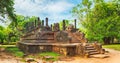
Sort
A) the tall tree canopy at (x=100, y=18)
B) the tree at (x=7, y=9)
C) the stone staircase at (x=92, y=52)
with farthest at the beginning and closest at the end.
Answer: the tall tree canopy at (x=100, y=18) < the tree at (x=7, y=9) < the stone staircase at (x=92, y=52)

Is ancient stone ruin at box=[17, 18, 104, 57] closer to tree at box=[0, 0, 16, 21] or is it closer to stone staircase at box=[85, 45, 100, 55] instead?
stone staircase at box=[85, 45, 100, 55]

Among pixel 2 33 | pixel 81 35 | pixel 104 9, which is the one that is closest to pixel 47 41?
pixel 81 35

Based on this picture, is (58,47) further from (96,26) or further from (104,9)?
(104,9)

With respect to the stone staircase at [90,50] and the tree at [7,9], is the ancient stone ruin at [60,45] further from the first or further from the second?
the tree at [7,9]

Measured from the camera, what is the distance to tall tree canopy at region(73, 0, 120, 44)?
4253 centimetres

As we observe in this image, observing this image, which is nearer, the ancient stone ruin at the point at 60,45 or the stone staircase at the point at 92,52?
the stone staircase at the point at 92,52

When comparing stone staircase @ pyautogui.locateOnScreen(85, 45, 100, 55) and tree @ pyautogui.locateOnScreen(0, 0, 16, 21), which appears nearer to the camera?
stone staircase @ pyautogui.locateOnScreen(85, 45, 100, 55)

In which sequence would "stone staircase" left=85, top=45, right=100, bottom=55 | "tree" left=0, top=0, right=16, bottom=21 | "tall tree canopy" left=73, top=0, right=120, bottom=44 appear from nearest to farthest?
"stone staircase" left=85, top=45, right=100, bottom=55
"tree" left=0, top=0, right=16, bottom=21
"tall tree canopy" left=73, top=0, right=120, bottom=44

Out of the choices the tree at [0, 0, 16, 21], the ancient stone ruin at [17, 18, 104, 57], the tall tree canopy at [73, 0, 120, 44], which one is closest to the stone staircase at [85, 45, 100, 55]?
the ancient stone ruin at [17, 18, 104, 57]

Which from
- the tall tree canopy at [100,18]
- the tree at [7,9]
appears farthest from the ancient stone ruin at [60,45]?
the tall tree canopy at [100,18]

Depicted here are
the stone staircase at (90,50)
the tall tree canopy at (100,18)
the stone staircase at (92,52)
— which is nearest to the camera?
the stone staircase at (92,52)

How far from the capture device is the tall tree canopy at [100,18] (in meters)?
42.5

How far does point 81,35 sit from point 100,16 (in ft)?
65.1

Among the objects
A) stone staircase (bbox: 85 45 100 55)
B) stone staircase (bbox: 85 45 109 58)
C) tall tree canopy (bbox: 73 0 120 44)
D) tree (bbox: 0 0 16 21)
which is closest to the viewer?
stone staircase (bbox: 85 45 109 58)
